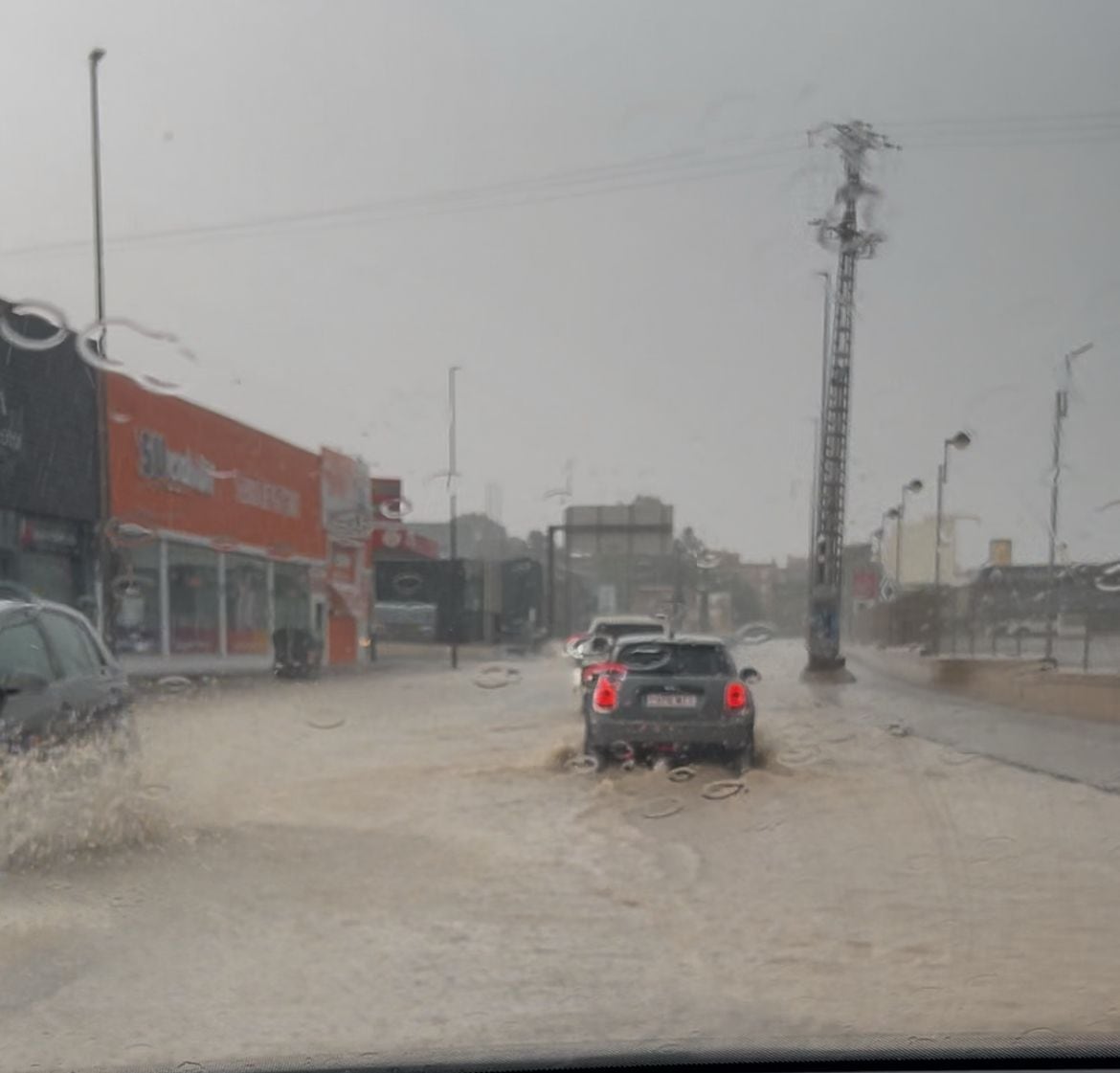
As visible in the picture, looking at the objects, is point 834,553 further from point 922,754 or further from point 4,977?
point 4,977

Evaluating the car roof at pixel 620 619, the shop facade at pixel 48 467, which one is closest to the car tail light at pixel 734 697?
the car roof at pixel 620 619

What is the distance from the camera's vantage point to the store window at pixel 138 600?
11773 mm

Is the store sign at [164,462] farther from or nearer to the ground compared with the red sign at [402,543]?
farther from the ground

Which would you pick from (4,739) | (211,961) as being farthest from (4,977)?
(4,739)

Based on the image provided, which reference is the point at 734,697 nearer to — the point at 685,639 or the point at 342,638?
the point at 685,639

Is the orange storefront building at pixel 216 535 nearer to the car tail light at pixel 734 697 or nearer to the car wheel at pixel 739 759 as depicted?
the car tail light at pixel 734 697

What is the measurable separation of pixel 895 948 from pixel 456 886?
2527 millimetres

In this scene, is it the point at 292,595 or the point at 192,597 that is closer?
the point at 192,597

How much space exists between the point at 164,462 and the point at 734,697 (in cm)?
551

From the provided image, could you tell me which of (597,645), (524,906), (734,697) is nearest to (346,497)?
(734,697)

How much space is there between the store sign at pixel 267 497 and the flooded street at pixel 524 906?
1.72 metres

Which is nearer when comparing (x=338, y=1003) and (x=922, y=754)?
(x=338, y=1003)

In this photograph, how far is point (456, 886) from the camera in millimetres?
7715

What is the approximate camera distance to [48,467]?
1114 centimetres
